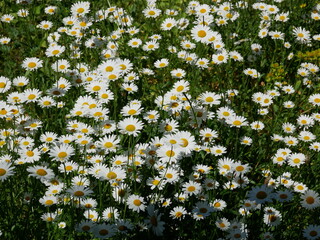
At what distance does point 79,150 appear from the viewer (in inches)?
114

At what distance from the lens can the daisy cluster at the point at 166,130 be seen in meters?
2.43

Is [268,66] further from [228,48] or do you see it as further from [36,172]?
[36,172]

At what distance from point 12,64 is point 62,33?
67cm

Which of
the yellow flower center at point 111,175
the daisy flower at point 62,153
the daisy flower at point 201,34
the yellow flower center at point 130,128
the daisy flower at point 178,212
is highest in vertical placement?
the daisy flower at point 201,34

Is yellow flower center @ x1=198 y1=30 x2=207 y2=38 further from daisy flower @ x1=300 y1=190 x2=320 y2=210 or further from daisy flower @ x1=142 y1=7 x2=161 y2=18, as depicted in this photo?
daisy flower @ x1=300 y1=190 x2=320 y2=210

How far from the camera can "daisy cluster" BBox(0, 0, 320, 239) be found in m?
2.43

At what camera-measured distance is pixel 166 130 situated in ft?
9.42

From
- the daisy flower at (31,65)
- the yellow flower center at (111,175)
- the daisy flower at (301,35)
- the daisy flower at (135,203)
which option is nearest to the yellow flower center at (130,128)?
the yellow flower center at (111,175)

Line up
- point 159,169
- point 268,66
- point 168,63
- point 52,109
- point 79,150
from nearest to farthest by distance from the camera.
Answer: point 159,169, point 79,150, point 52,109, point 168,63, point 268,66

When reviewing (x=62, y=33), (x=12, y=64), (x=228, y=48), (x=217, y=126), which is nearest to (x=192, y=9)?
(x=228, y=48)

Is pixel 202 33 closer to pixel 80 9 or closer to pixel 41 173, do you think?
pixel 80 9

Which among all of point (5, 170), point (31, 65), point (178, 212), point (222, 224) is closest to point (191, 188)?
point (178, 212)

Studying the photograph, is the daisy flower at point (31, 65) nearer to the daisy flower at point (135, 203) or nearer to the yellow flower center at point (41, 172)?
the yellow flower center at point (41, 172)

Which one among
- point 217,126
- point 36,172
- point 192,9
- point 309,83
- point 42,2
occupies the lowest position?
point 36,172
